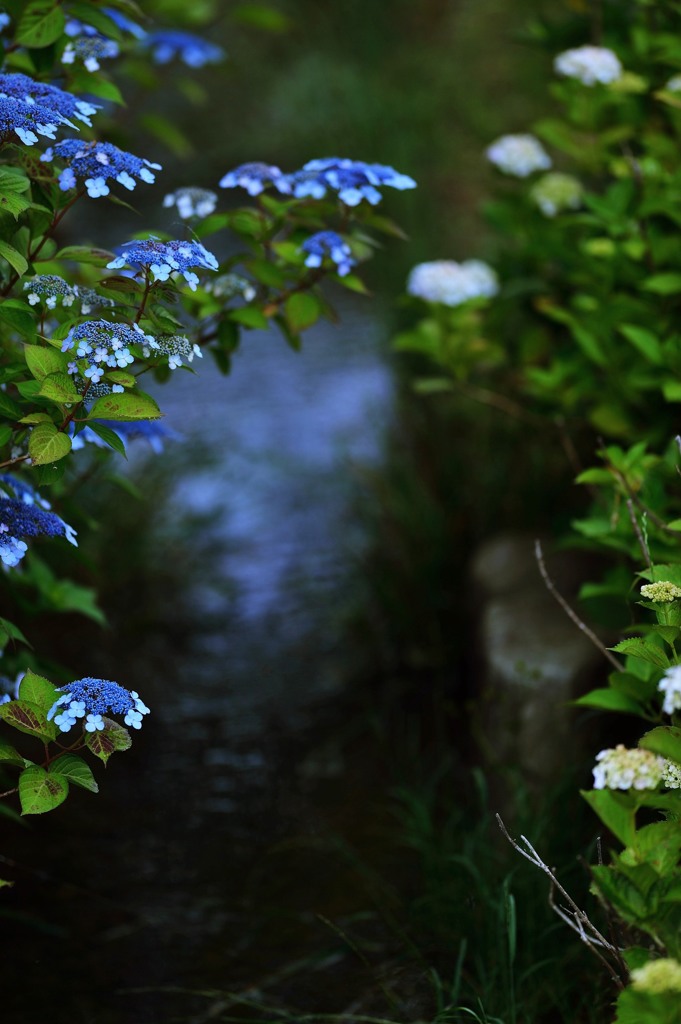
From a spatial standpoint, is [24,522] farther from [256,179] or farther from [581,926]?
[581,926]

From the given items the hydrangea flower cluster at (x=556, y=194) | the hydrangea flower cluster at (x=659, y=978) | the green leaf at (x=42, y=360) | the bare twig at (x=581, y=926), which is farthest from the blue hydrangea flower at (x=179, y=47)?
the hydrangea flower cluster at (x=659, y=978)

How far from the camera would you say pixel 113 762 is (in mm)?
2629

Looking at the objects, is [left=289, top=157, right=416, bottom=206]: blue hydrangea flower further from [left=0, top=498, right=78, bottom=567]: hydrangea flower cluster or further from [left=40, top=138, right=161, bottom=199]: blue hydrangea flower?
[left=0, top=498, right=78, bottom=567]: hydrangea flower cluster

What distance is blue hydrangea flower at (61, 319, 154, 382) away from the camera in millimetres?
1280

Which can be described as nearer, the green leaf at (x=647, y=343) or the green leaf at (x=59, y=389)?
the green leaf at (x=59, y=389)

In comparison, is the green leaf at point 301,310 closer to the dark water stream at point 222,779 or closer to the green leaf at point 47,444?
the green leaf at point 47,444

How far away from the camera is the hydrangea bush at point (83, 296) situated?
4.27 ft

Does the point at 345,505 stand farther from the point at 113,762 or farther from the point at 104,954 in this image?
the point at 104,954

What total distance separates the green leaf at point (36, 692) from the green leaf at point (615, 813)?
59 cm

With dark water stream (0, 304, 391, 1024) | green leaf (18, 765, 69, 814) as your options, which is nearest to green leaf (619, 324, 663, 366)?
dark water stream (0, 304, 391, 1024)

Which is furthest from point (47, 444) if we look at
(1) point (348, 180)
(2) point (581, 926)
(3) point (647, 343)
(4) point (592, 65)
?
(4) point (592, 65)

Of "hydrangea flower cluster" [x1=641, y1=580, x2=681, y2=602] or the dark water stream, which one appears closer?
"hydrangea flower cluster" [x1=641, y1=580, x2=681, y2=602]

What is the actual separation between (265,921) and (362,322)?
315 cm

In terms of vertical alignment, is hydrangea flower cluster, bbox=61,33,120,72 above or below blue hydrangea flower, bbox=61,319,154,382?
above
